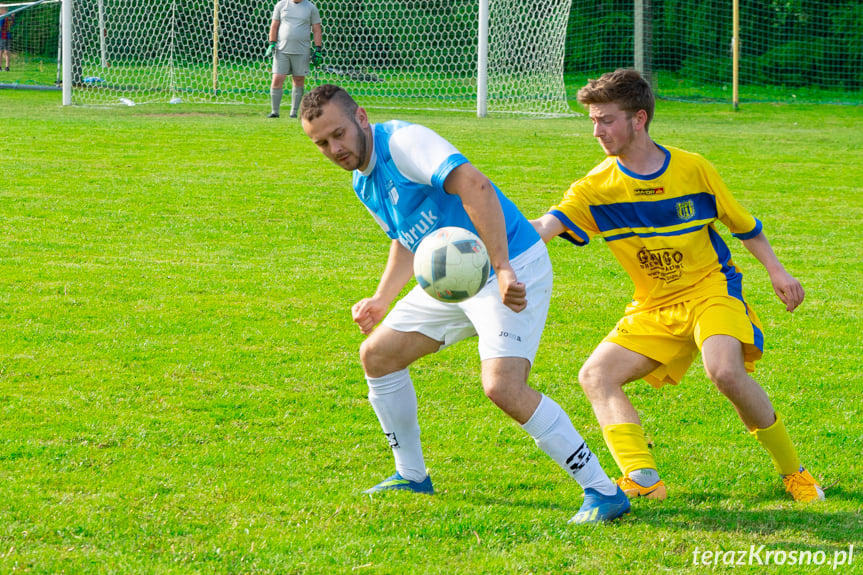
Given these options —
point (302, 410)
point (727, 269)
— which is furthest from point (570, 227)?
point (302, 410)

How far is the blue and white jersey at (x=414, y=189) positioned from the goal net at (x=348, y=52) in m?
15.2

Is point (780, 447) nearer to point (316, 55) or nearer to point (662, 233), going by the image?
point (662, 233)

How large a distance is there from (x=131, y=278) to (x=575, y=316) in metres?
3.27

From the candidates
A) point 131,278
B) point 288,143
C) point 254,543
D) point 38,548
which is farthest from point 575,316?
point 288,143

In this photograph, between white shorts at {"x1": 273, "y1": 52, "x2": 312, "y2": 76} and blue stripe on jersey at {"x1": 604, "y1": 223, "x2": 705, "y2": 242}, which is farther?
white shorts at {"x1": 273, "y1": 52, "x2": 312, "y2": 76}

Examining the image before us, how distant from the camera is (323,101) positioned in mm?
3707

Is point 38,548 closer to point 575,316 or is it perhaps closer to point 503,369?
point 503,369

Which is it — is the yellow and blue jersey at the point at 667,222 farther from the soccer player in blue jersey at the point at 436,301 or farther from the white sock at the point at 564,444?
the white sock at the point at 564,444

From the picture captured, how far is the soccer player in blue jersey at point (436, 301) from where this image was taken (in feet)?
11.8

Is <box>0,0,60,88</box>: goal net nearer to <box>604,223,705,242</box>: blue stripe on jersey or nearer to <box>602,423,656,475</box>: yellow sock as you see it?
<box>604,223,705,242</box>: blue stripe on jersey

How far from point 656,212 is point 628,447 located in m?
1.02

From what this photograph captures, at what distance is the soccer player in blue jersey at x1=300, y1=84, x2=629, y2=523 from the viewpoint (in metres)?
3.60

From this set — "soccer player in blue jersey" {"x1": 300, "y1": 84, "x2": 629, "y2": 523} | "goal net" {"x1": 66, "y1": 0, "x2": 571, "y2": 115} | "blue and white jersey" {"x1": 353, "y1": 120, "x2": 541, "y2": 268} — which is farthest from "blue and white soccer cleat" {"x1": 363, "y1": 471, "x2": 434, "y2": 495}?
"goal net" {"x1": 66, "y1": 0, "x2": 571, "y2": 115}

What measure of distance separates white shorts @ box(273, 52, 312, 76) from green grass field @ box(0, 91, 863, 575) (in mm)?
6142
